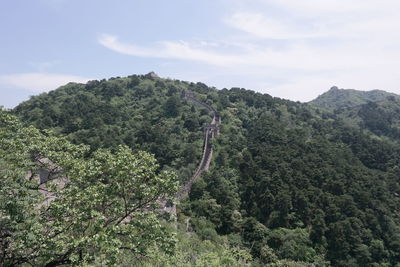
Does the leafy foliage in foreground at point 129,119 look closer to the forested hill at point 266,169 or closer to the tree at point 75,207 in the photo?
the forested hill at point 266,169

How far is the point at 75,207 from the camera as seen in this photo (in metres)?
13.2

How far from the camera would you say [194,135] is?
7994 cm

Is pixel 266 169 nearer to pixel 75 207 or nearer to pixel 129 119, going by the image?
pixel 129 119

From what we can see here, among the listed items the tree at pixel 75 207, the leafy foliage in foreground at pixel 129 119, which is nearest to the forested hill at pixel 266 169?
the leafy foliage in foreground at pixel 129 119

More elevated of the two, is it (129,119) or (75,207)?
(75,207)

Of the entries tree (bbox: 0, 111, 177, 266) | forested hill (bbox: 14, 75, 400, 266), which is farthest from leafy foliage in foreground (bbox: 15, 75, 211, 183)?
tree (bbox: 0, 111, 177, 266)

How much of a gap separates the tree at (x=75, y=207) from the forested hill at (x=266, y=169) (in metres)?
31.1

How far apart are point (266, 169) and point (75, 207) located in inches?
2114

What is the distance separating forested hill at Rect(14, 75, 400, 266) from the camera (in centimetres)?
4803

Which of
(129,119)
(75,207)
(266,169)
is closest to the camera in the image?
(75,207)

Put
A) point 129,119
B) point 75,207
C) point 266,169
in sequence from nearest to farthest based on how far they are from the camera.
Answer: point 75,207 < point 266,169 < point 129,119

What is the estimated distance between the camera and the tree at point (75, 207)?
36.1 feet

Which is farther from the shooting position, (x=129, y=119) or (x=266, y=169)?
(x=129, y=119)

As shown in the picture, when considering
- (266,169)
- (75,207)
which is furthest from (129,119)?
(75,207)
